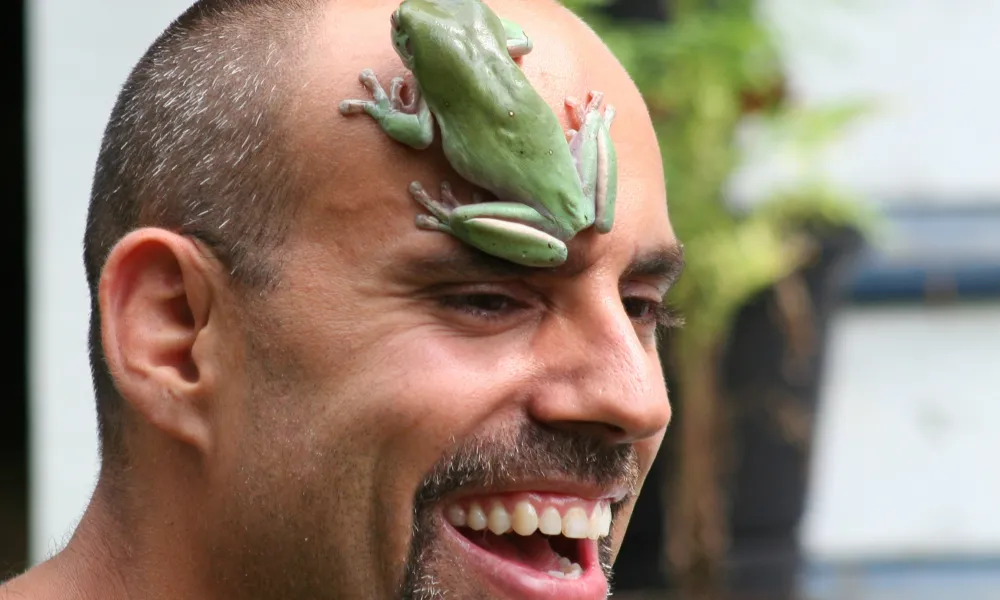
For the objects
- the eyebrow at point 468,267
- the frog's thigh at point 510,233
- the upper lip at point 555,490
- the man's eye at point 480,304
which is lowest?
the upper lip at point 555,490

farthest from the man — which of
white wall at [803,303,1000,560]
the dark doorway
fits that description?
white wall at [803,303,1000,560]

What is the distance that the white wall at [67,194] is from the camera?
639cm

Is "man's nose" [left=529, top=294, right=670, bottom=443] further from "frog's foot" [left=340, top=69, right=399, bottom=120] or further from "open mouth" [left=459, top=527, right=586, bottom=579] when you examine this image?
"frog's foot" [left=340, top=69, right=399, bottom=120]

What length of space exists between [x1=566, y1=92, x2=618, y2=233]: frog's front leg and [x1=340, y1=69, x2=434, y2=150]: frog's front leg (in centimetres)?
30

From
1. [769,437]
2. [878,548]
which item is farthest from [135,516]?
[878,548]

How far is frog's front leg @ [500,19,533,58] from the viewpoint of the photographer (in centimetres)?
294

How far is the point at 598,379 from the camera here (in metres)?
2.84

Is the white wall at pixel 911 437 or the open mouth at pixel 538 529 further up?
the white wall at pixel 911 437

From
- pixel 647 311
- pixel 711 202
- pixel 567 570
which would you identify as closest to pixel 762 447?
pixel 711 202

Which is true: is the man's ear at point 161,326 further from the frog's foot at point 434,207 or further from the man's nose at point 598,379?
the man's nose at point 598,379

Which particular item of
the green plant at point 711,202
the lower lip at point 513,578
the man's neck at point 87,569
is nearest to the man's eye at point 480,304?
the lower lip at point 513,578

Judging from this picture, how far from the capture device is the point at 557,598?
9.38ft

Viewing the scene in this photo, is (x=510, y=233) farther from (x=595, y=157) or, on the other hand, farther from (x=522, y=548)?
(x=522, y=548)

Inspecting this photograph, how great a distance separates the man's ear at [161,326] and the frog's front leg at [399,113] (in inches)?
16.5
